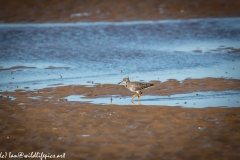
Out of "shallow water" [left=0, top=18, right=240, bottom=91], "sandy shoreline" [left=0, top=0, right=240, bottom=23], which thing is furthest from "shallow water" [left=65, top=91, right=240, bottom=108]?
"sandy shoreline" [left=0, top=0, right=240, bottom=23]

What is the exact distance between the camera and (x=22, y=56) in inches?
889

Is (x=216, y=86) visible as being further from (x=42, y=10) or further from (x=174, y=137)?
(x=42, y=10)

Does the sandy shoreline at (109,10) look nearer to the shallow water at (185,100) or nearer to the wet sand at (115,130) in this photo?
the shallow water at (185,100)

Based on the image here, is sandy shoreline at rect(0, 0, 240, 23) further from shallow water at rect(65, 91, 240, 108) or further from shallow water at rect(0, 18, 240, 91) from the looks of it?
shallow water at rect(65, 91, 240, 108)

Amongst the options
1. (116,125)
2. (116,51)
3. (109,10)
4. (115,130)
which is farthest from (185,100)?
(109,10)

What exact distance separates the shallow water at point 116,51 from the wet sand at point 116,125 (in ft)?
4.40

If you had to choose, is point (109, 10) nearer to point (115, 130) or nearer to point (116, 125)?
point (116, 125)

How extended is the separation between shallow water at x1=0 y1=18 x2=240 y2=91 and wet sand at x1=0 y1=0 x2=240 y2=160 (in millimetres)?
1342

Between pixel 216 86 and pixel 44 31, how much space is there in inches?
605

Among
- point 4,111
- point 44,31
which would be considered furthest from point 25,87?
point 44,31

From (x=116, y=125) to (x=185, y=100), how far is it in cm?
315

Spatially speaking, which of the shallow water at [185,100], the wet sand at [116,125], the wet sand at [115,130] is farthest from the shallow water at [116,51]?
the wet sand at [115,130]

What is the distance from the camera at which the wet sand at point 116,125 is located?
10.5 metres

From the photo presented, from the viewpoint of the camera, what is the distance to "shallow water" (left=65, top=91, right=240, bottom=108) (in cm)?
1392
